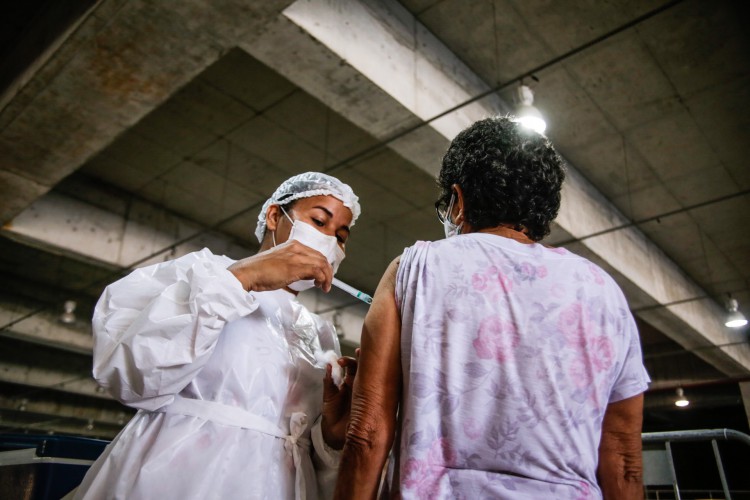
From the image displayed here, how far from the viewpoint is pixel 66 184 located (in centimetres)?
624

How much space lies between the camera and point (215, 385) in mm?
1441

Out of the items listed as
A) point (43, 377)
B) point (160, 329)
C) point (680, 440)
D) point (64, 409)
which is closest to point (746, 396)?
point (680, 440)

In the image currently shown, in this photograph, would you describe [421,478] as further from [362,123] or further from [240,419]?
[362,123]

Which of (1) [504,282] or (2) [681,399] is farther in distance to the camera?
(2) [681,399]

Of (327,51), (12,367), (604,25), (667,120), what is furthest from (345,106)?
(12,367)

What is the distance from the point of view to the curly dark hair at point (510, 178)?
1255mm

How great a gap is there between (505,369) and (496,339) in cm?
6

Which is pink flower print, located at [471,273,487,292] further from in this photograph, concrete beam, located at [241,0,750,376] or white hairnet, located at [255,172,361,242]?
concrete beam, located at [241,0,750,376]

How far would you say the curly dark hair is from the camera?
4.12 feet

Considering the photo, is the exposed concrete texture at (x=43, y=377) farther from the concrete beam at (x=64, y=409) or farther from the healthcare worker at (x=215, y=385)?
the healthcare worker at (x=215, y=385)

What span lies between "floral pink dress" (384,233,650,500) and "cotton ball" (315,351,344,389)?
51cm

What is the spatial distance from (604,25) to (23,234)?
19.8 feet

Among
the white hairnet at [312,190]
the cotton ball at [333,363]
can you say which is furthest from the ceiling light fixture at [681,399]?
the cotton ball at [333,363]

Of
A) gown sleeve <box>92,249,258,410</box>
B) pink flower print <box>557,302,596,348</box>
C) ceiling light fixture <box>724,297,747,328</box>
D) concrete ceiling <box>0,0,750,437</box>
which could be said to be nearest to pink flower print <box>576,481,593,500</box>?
pink flower print <box>557,302,596,348</box>
